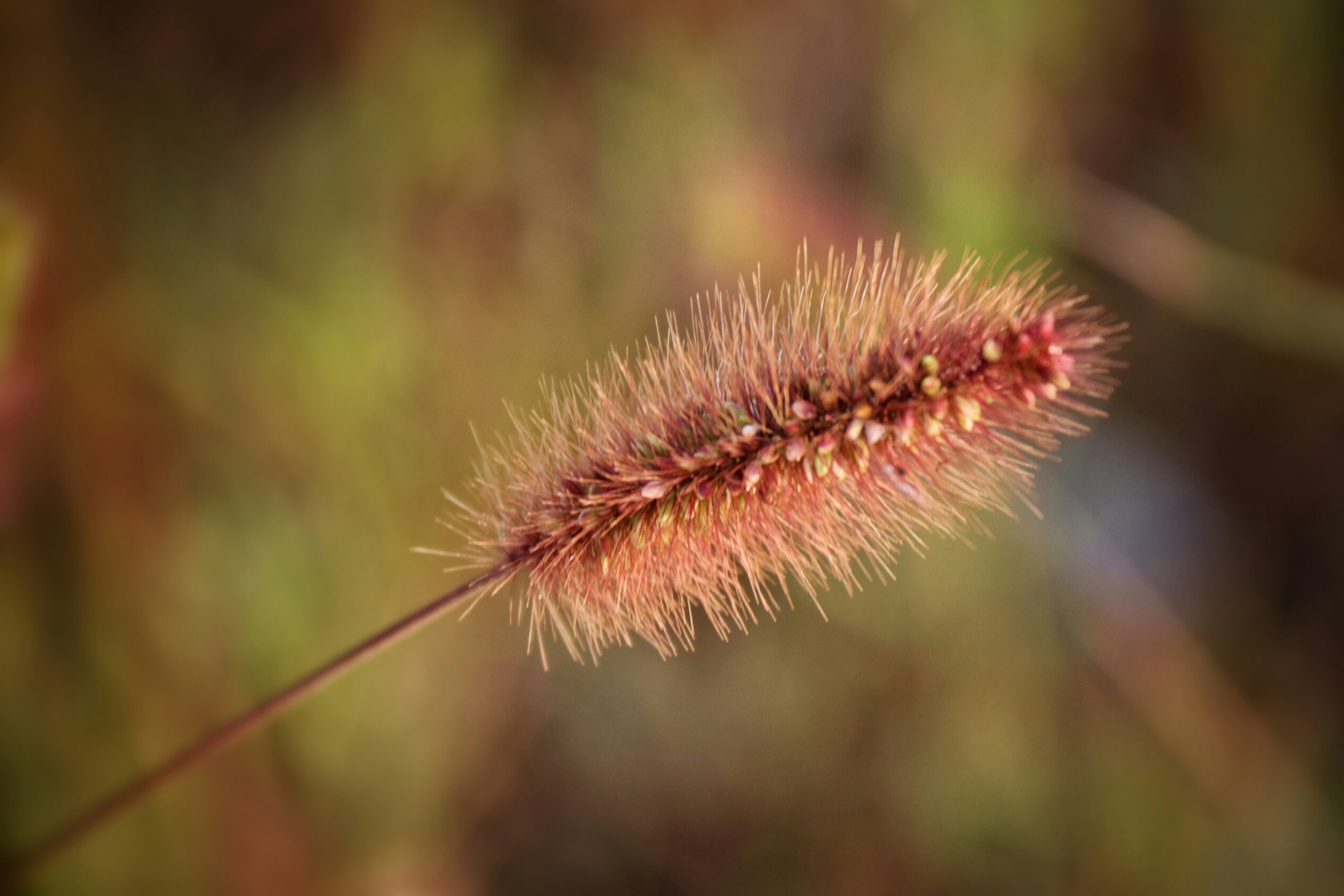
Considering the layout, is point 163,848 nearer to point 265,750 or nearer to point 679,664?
point 265,750

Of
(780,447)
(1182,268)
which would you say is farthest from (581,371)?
(1182,268)

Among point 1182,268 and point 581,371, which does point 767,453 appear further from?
point 1182,268

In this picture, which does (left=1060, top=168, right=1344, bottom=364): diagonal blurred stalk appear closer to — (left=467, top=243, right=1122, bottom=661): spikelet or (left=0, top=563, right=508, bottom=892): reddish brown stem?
(left=467, top=243, right=1122, bottom=661): spikelet

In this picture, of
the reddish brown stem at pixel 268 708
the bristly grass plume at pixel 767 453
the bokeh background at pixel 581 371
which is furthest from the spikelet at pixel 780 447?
the bokeh background at pixel 581 371

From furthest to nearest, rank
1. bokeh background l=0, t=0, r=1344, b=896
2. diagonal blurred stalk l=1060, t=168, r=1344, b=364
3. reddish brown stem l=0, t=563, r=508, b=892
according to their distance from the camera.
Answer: diagonal blurred stalk l=1060, t=168, r=1344, b=364 → bokeh background l=0, t=0, r=1344, b=896 → reddish brown stem l=0, t=563, r=508, b=892

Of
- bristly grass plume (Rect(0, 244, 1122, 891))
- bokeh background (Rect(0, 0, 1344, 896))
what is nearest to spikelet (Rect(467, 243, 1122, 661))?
bristly grass plume (Rect(0, 244, 1122, 891))

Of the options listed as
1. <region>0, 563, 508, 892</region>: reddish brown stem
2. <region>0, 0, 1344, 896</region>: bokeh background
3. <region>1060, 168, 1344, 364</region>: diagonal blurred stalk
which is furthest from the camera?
<region>1060, 168, 1344, 364</region>: diagonal blurred stalk

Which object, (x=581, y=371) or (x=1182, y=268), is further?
(x=1182, y=268)

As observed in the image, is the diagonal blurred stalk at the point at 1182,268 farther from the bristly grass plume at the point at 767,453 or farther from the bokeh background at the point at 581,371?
the bristly grass plume at the point at 767,453
